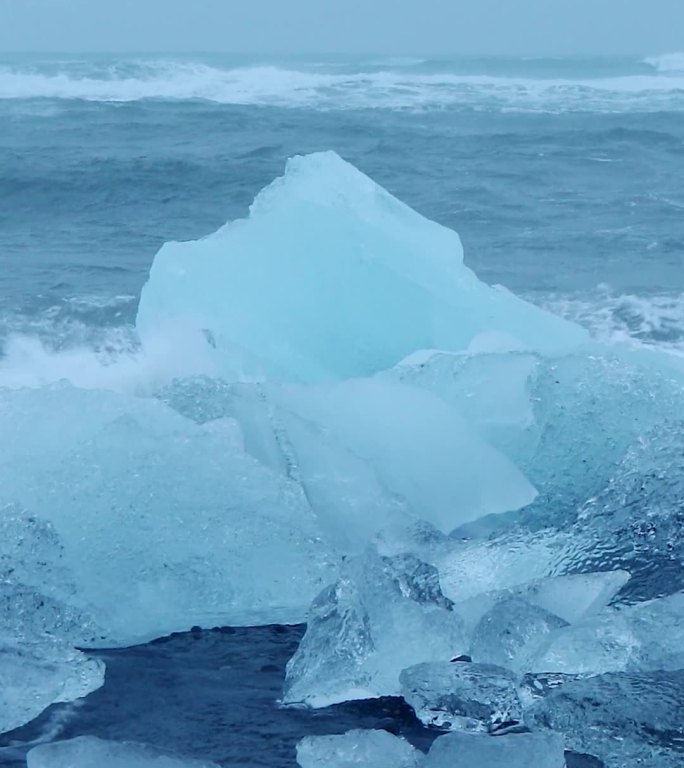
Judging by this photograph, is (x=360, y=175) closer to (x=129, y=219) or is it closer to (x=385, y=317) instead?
(x=385, y=317)

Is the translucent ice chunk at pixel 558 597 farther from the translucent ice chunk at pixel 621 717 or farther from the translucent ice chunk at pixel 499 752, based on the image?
the translucent ice chunk at pixel 499 752

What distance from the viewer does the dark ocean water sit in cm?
263

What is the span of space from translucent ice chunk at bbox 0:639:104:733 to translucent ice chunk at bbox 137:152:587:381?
1737 mm

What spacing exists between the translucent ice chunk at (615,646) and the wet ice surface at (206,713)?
295 millimetres

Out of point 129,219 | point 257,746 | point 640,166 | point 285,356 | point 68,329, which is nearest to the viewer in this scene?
point 257,746

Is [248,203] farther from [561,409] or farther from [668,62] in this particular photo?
[668,62]

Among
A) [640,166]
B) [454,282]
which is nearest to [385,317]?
[454,282]

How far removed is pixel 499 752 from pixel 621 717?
1.10ft

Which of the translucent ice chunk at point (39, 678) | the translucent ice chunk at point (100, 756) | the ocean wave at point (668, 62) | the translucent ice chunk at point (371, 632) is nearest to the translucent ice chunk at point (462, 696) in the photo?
the translucent ice chunk at point (371, 632)

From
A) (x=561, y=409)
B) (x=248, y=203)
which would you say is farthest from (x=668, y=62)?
(x=561, y=409)

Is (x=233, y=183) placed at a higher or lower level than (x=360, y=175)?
lower

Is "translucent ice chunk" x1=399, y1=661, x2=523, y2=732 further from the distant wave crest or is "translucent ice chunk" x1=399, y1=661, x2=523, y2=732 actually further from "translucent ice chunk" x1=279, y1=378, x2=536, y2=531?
the distant wave crest

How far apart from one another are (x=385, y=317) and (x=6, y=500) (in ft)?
6.07

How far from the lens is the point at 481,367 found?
3754 millimetres
